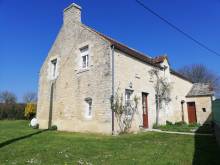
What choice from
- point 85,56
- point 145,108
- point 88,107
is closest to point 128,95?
point 145,108

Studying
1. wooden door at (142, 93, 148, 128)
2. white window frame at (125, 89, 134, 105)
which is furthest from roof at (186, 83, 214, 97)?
white window frame at (125, 89, 134, 105)

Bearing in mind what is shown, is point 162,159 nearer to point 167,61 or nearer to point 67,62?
point 67,62

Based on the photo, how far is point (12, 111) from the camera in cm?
3131

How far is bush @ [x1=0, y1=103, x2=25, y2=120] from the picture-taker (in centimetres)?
3105

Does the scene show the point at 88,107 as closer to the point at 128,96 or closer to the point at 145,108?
the point at 128,96

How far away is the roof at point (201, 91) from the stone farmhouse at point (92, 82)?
366 cm

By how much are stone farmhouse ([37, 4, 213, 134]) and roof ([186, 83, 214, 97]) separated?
3657 mm

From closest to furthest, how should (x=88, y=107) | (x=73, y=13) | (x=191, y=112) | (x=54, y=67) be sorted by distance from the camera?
(x=88, y=107), (x=73, y=13), (x=54, y=67), (x=191, y=112)

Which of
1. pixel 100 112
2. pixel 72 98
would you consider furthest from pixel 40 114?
pixel 100 112

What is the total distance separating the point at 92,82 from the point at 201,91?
14.5 metres

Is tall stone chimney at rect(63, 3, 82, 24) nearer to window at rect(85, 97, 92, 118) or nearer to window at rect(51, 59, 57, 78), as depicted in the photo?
window at rect(51, 59, 57, 78)

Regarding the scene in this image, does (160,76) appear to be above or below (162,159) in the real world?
above

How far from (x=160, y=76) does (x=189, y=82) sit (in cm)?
870

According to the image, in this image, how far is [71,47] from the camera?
16.6m
